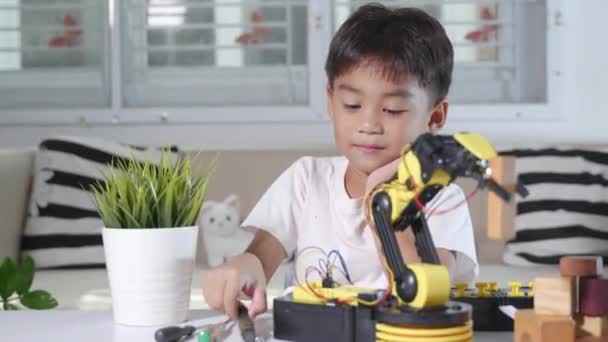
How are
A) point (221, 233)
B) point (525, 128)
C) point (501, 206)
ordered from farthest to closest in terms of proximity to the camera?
point (525, 128) < point (221, 233) < point (501, 206)

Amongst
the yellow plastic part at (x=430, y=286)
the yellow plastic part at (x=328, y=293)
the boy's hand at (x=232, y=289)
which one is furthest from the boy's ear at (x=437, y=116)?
the yellow plastic part at (x=430, y=286)

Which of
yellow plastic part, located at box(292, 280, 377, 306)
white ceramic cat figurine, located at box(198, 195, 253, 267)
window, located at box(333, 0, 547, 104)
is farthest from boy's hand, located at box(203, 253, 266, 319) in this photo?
window, located at box(333, 0, 547, 104)

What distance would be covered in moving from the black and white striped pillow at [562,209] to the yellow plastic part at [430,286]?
97.5 inches

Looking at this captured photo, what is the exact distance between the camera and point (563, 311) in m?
0.90

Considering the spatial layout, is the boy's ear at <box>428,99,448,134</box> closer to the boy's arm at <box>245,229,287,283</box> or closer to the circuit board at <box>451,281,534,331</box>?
the boy's arm at <box>245,229,287,283</box>

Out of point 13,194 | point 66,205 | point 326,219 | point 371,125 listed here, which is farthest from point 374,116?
point 13,194

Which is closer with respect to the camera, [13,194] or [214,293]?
[214,293]

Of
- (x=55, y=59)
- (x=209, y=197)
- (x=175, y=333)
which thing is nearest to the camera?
(x=175, y=333)

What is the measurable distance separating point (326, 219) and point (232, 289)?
348mm

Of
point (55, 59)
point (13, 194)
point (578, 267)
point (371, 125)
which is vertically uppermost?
point (55, 59)

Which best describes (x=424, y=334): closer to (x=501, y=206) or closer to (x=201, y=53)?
(x=501, y=206)

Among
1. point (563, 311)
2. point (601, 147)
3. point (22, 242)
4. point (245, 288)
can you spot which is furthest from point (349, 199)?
point (601, 147)

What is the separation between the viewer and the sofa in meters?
2.93

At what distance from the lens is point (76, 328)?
1131 millimetres
